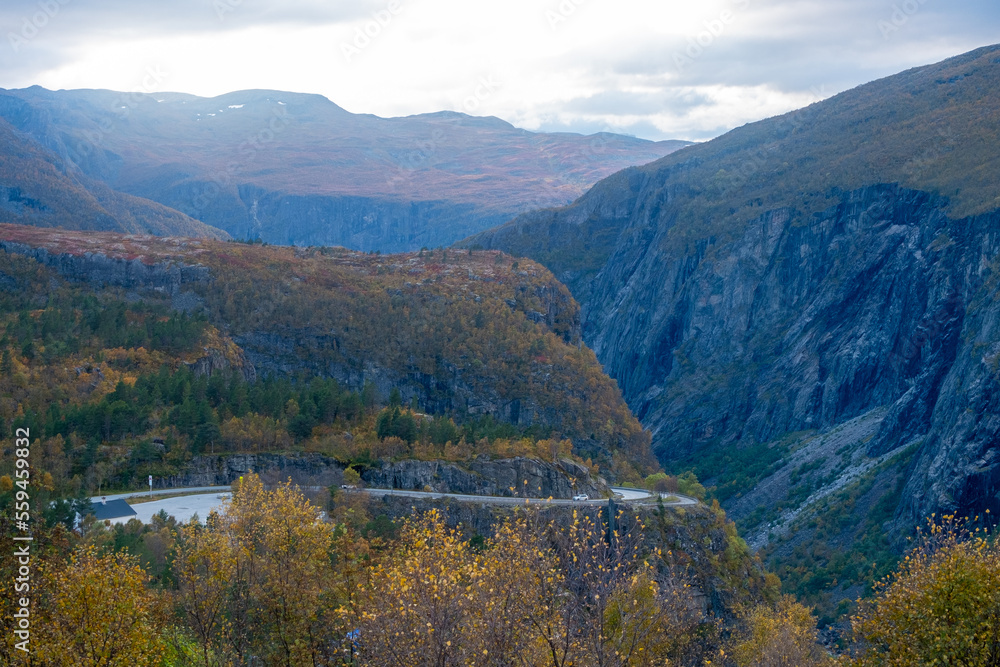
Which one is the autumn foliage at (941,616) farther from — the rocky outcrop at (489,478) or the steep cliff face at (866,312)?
the steep cliff face at (866,312)

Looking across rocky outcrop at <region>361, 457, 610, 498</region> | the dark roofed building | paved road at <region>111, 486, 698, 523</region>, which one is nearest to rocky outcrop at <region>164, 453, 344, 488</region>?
paved road at <region>111, 486, 698, 523</region>

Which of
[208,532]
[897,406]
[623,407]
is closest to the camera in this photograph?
[208,532]

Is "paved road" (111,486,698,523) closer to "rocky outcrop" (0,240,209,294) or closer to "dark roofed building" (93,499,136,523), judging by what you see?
"dark roofed building" (93,499,136,523)

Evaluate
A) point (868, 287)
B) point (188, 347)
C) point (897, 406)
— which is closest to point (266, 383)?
point (188, 347)

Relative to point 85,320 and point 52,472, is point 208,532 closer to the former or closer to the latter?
point 52,472

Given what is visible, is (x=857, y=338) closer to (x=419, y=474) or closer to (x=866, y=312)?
(x=866, y=312)

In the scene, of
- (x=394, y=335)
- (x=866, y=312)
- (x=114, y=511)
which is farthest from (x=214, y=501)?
(x=866, y=312)
